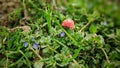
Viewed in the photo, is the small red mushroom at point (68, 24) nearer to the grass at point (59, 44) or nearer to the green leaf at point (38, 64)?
the grass at point (59, 44)

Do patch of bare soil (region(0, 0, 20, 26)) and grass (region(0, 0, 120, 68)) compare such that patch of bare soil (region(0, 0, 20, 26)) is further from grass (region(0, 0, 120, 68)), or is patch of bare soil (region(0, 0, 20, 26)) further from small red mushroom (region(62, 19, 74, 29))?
small red mushroom (region(62, 19, 74, 29))

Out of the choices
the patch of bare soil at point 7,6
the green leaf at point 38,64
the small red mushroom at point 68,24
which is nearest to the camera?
the green leaf at point 38,64

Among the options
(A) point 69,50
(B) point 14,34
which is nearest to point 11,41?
(B) point 14,34

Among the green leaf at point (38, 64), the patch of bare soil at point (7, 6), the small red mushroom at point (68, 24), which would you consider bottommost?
the green leaf at point (38, 64)

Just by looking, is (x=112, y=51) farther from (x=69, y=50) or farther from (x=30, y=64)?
(x=30, y=64)

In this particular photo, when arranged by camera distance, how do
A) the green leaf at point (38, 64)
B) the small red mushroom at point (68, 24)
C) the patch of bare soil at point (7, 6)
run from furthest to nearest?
the patch of bare soil at point (7, 6) < the small red mushroom at point (68, 24) < the green leaf at point (38, 64)

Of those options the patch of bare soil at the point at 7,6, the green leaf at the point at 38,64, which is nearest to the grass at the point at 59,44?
the green leaf at the point at 38,64

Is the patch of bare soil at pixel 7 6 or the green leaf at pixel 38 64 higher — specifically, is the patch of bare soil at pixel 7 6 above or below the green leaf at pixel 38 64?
above

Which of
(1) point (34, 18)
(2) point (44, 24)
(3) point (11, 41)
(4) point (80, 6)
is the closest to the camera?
(3) point (11, 41)
